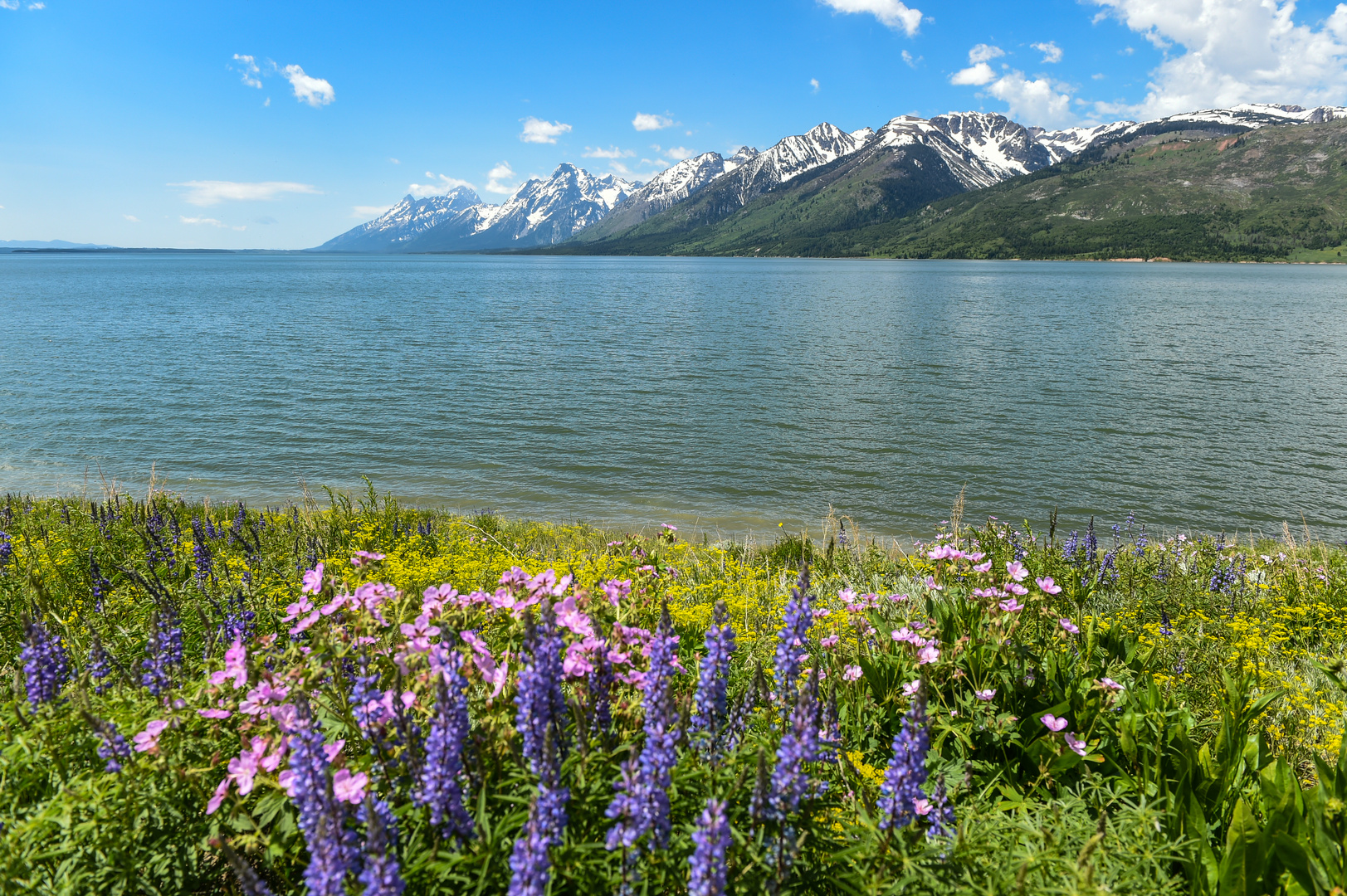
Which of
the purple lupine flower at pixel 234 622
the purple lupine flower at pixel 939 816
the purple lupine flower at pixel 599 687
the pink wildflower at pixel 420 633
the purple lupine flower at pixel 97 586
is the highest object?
the pink wildflower at pixel 420 633

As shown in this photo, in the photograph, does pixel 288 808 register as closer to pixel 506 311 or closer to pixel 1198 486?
pixel 1198 486

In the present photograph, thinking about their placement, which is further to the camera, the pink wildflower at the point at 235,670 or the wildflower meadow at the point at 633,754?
the pink wildflower at the point at 235,670

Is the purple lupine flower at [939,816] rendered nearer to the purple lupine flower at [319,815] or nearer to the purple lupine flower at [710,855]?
the purple lupine flower at [710,855]

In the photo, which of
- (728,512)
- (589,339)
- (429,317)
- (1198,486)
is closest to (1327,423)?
(1198,486)

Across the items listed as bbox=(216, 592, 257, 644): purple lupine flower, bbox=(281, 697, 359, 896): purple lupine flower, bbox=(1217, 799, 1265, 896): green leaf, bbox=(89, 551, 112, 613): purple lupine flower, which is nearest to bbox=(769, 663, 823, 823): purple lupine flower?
bbox=(281, 697, 359, 896): purple lupine flower

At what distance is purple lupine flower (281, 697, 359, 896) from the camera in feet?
6.36

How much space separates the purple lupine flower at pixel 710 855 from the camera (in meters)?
2.05

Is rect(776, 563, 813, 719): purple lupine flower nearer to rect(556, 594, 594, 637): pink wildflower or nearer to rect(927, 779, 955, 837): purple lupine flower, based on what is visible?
rect(927, 779, 955, 837): purple lupine flower

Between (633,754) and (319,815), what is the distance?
1059 millimetres

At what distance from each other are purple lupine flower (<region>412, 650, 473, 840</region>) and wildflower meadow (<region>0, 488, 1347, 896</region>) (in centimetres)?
1

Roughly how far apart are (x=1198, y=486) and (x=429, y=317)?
66.3 m

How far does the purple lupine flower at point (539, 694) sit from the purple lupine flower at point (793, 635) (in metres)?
1.05

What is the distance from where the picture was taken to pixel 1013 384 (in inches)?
1393

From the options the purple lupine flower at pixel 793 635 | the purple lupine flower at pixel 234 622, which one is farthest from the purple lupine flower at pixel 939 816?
the purple lupine flower at pixel 234 622
